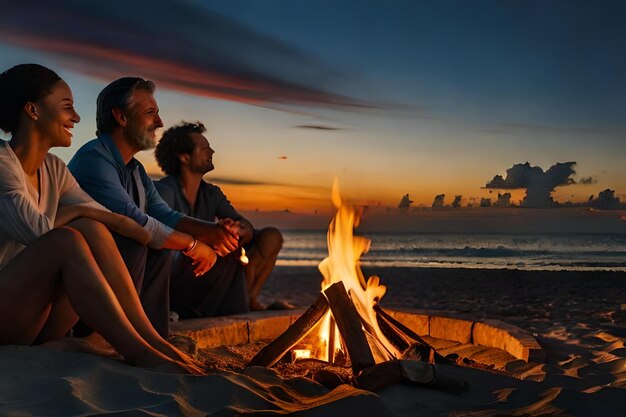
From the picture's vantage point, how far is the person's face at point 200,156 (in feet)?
19.0

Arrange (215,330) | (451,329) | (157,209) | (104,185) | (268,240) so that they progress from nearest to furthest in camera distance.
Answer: (104,185) < (157,209) < (215,330) < (451,329) < (268,240)

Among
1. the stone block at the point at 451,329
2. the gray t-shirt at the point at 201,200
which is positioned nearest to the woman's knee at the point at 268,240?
the gray t-shirt at the point at 201,200

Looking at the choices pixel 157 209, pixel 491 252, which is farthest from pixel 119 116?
pixel 491 252

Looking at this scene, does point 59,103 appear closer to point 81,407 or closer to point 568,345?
point 81,407

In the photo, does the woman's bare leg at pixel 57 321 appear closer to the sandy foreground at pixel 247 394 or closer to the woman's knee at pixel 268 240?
the sandy foreground at pixel 247 394

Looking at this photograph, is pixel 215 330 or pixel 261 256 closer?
pixel 215 330

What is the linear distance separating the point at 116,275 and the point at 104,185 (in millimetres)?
920

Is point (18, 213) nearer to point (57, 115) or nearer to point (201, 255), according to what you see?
point (57, 115)

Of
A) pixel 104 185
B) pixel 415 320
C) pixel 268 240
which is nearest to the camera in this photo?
pixel 104 185

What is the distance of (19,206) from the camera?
286 centimetres

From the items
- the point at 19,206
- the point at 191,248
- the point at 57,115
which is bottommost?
the point at 191,248

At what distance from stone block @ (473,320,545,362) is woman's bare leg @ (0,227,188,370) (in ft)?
8.51

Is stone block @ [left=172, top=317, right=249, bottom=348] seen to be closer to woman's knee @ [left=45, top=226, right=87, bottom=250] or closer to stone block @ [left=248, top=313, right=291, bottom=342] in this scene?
stone block @ [left=248, top=313, right=291, bottom=342]

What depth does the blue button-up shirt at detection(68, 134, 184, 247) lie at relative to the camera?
3768 mm
